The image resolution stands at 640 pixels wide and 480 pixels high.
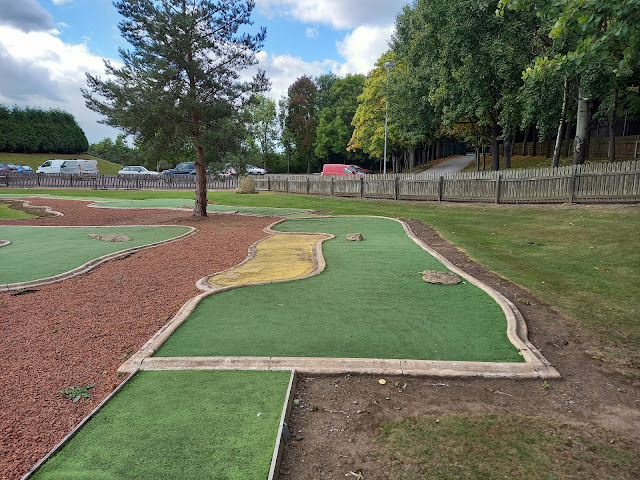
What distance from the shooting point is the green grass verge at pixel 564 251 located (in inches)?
229

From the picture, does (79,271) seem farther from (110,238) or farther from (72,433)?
(72,433)

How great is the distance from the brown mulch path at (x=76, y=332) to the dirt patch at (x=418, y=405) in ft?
6.29

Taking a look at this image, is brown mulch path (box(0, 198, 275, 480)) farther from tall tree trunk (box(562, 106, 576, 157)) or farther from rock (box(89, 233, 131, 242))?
tall tree trunk (box(562, 106, 576, 157))

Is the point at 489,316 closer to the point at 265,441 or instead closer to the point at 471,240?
the point at 265,441

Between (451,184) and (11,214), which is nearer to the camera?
(11,214)

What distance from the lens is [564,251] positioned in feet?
32.0

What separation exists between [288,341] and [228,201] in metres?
20.9

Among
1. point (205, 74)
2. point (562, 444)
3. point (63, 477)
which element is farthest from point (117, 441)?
point (205, 74)

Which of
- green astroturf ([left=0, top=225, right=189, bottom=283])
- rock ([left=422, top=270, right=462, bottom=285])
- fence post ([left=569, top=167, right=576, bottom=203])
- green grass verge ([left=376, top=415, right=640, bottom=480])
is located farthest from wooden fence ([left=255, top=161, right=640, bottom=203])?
green grass verge ([left=376, top=415, right=640, bottom=480])

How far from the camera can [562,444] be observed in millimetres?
2877

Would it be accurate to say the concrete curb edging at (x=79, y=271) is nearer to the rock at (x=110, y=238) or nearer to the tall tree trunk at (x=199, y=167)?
the rock at (x=110, y=238)

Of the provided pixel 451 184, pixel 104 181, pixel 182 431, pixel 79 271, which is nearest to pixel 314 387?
pixel 182 431

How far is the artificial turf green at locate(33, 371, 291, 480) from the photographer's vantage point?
2.58m

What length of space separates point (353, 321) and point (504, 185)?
16.4m
